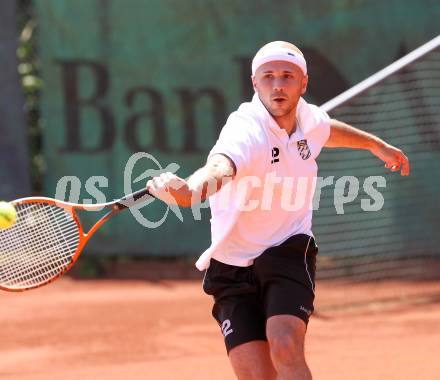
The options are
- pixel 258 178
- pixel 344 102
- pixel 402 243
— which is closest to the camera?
pixel 258 178

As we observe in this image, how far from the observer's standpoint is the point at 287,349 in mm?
3896

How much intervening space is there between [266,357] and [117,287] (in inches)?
193

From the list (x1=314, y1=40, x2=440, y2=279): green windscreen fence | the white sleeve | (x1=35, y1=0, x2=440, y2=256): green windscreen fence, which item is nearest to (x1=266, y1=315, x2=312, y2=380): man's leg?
the white sleeve

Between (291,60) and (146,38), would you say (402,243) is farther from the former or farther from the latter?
(291,60)

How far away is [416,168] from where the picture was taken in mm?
8773

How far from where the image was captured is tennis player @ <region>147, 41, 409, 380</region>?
4.00m

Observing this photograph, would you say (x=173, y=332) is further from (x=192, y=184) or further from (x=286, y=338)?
(x=192, y=184)

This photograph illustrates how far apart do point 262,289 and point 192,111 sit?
524 cm

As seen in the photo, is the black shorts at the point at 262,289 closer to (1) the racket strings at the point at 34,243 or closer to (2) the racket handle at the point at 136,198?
(2) the racket handle at the point at 136,198

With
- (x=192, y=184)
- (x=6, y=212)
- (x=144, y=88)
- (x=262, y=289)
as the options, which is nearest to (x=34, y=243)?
(x=6, y=212)

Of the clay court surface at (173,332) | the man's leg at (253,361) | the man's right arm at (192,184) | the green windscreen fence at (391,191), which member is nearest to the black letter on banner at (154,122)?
the clay court surface at (173,332)

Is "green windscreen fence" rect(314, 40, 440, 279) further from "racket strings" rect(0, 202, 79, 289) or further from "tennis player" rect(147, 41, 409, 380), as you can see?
"tennis player" rect(147, 41, 409, 380)

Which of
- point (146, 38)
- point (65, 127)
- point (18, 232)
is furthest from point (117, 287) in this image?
point (18, 232)

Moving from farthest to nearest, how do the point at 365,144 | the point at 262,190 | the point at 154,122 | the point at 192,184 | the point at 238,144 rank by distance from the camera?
1. the point at 154,122
2. the point at 365,144
3. the point at 262,190
4. the point at 238,144
5. the point at 192,184
